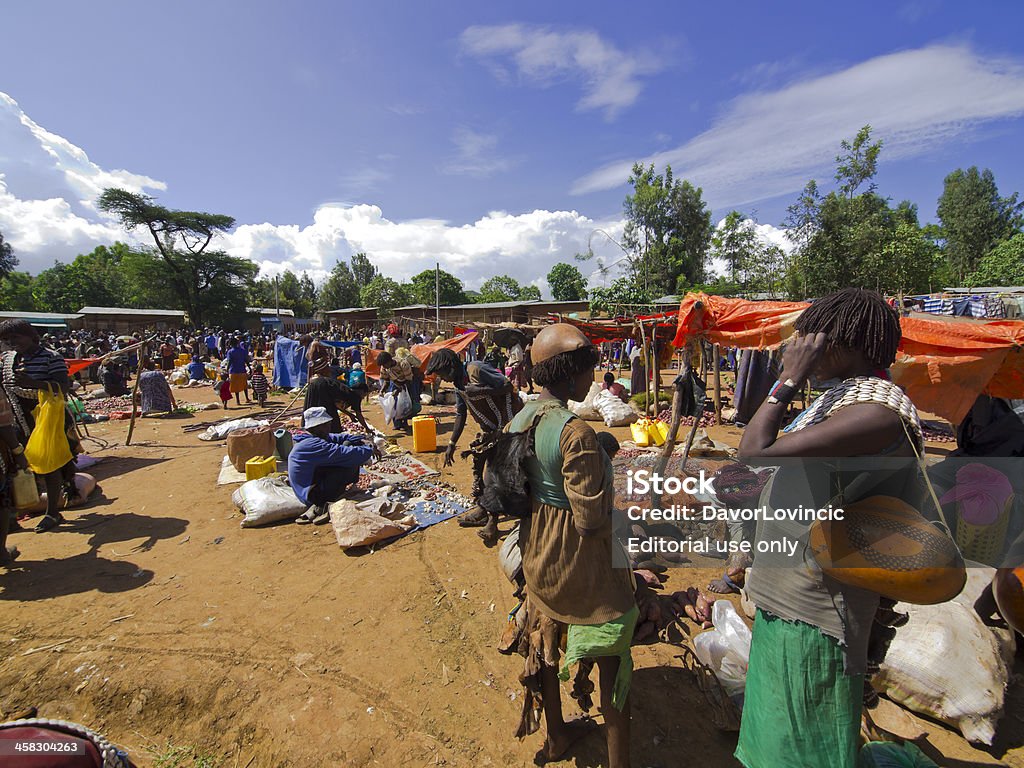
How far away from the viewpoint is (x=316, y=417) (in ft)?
16.4

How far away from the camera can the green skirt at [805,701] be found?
1.33 metres

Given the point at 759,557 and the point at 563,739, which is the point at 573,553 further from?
the point at 563,739

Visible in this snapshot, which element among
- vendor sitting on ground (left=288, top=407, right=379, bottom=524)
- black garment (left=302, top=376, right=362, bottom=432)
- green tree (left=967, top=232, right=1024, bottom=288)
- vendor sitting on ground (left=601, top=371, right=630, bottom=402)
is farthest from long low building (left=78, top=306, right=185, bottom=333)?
green tree (left=967, top=232, right=1024, bottom=288)

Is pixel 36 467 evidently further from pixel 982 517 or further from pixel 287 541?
pixel 982 517

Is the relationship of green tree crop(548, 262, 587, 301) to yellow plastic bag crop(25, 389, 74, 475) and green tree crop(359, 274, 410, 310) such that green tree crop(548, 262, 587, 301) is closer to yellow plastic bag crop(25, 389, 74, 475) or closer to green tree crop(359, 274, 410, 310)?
green tree crop(359, 274, 410, 310)

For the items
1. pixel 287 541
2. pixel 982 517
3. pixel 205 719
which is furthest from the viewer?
pixel 287 541

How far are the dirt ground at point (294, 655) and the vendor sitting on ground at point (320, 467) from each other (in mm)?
314

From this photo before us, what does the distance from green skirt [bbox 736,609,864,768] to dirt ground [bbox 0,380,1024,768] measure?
0.93 meters

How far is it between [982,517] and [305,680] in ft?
15.5

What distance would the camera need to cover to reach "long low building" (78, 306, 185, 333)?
1175 inches

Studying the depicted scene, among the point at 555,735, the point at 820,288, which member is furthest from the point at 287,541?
the point at 820,288

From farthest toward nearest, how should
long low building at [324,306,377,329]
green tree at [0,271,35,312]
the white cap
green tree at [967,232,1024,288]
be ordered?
green tree at [0,271,35,312]
long low building at [324,306,377,329]
green tree at [967,232,1024,288]
the white cap

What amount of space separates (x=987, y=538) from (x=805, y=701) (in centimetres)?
303

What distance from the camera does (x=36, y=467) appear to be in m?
4.36
